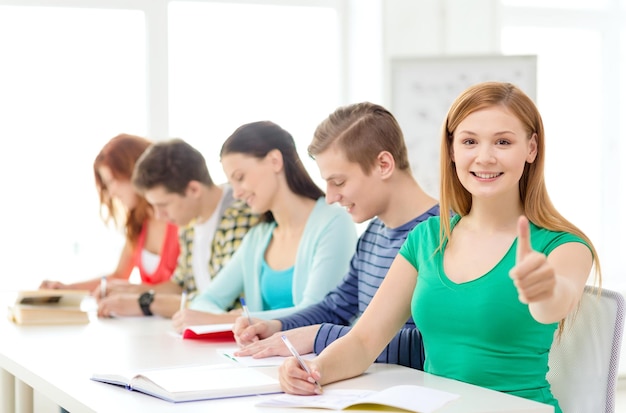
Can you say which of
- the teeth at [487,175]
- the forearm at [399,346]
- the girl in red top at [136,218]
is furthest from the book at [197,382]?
the girl in red top at [136,218]

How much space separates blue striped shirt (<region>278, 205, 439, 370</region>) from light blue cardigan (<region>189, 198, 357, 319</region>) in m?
0.13

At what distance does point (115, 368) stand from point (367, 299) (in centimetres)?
67

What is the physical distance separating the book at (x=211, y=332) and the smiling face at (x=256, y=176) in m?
0.51

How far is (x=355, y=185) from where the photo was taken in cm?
233

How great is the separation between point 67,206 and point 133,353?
2.81m

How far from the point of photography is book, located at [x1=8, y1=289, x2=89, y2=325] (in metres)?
2.99

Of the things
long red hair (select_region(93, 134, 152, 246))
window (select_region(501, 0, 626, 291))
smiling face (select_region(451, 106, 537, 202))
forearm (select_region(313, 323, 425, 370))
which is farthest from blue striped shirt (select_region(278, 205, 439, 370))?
window (select_region(501, 0, 626, 291))

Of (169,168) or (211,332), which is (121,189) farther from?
(211,332)

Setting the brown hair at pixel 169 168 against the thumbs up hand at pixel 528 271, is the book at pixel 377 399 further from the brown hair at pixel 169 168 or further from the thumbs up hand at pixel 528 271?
the brown hair at pixel 169 168

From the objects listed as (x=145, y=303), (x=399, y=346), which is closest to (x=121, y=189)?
(x=145, y=303)

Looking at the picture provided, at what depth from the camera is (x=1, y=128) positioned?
4.83 metres

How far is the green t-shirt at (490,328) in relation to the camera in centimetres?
179

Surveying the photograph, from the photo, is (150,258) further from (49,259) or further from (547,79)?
(547,79)

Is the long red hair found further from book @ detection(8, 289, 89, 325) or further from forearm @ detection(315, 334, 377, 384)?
forearm @ detection(315, 334, 377, 384)
